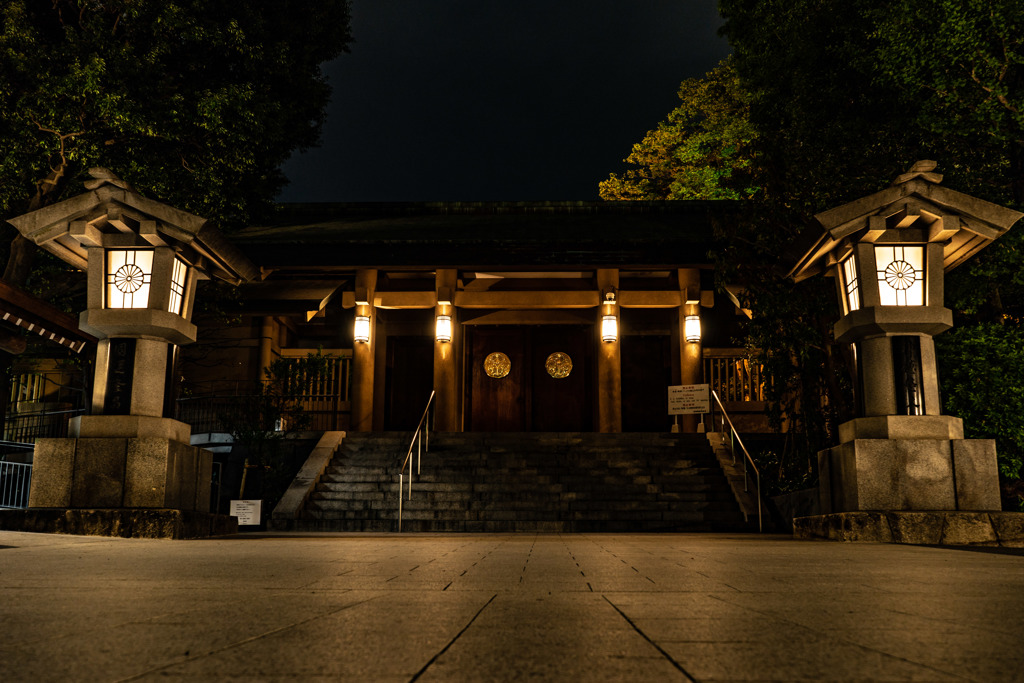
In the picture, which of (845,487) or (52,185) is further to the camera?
(52,185)

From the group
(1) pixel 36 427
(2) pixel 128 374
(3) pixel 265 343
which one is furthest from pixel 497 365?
(2) pixel 128 374

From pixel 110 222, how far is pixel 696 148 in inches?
752

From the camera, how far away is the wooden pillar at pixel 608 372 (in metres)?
15.8

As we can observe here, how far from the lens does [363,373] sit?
1628cm

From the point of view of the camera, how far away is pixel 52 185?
1156 cm

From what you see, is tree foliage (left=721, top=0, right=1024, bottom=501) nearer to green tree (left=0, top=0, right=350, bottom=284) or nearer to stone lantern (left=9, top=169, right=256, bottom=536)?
stone lantern (left=9, top=169, right=256, bottom=536)

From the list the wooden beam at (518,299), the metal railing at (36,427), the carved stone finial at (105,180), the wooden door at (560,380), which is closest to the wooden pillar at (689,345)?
the wooden beam at (518,299)

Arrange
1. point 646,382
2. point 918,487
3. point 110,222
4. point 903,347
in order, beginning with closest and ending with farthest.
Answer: point 918,487 < point 903,347 < point 110,222 < point 646,382

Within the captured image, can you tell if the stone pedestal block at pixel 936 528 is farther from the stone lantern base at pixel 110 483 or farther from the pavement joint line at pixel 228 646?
the stone lantern base at pixel 110 483

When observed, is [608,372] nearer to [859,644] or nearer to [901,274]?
[901,274]

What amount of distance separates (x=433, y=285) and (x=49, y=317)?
861 cm

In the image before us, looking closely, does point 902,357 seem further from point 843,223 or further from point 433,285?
point 433,285

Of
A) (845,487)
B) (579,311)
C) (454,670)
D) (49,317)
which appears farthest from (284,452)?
(454,670)

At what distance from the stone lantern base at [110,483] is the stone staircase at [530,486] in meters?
3.81
